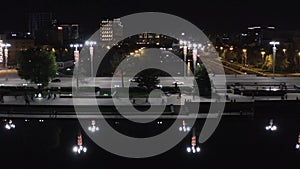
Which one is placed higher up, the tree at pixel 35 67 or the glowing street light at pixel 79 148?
the tree at pixel 35 67

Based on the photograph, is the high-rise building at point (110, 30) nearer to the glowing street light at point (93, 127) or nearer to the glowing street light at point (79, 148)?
the glowing street light at point (93, 127)

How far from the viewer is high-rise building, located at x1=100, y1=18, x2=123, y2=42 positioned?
199ft

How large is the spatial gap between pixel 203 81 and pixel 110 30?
51.1 metres

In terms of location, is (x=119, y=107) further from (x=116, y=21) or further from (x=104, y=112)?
(x=116, y=21)

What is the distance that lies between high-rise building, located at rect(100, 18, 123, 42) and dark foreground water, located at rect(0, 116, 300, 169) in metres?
50.9

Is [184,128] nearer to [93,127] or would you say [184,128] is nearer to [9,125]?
[93,127]

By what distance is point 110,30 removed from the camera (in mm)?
61844

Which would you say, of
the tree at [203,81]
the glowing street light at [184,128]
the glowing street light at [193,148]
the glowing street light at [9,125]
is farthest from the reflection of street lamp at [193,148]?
the tree at [203,81]

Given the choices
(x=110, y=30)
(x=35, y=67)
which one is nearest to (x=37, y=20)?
(x=110, y=30)

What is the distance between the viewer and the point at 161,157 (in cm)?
664

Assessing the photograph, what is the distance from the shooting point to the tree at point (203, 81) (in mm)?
11664

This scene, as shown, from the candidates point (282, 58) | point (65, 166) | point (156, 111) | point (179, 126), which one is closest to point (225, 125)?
point (179, 126)

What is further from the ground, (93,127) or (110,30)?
(110,30)

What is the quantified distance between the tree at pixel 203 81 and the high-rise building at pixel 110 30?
47.2 meters
